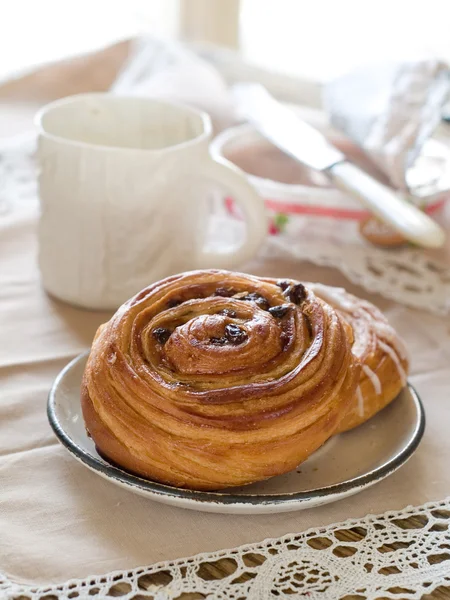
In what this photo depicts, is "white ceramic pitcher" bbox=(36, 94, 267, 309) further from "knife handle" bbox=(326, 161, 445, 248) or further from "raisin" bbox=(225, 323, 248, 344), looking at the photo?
"raisin" bbox=(225, 323, 248, 344)

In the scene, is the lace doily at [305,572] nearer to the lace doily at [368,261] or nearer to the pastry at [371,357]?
the pastry at [371,357]

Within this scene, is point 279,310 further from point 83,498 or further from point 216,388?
point 83,498

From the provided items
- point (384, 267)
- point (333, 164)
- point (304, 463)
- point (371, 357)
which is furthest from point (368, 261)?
point (304, 463)

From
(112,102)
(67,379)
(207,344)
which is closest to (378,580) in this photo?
(207,344)

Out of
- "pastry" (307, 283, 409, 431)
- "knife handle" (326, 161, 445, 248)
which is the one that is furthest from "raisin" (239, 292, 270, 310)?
"knife handle" (326, 161, 445, 248)

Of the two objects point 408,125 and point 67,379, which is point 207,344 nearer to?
point 67,379

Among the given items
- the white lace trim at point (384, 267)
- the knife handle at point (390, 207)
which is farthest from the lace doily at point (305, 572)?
the white lace trim at point (384, 267)

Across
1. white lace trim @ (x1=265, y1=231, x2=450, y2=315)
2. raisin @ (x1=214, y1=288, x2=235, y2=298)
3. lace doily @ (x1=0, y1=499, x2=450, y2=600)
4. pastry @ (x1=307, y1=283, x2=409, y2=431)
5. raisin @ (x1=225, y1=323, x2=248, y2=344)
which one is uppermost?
raisin @ (x1=225, y1=323, x2=248, y2=344)
